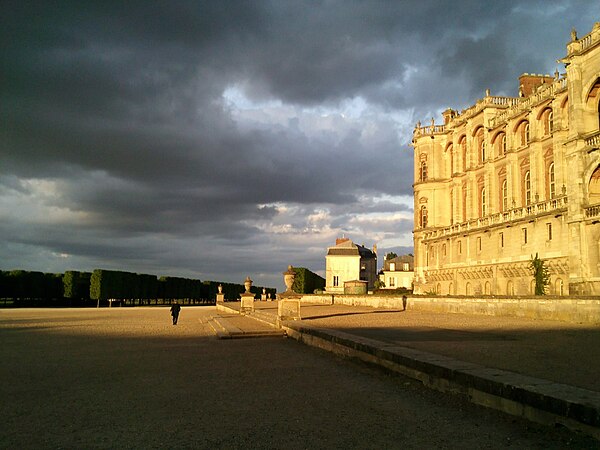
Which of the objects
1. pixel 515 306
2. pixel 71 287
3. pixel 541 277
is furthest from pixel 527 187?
pixel 71 287

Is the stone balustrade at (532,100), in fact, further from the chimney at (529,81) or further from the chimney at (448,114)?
the chimney at (448,114)

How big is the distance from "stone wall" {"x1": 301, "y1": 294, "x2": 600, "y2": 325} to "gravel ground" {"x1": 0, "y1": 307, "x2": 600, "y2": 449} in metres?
13.8

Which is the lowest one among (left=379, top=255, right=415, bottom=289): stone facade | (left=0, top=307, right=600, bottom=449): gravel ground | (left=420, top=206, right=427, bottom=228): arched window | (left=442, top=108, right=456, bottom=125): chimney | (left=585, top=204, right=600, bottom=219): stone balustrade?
(left=0, top=307, right=600, bottom=449): gravel ground

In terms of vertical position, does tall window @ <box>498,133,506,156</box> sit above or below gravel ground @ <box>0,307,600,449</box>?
above

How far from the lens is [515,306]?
24.9 meters

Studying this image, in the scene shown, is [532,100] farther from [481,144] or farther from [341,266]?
[341,266]

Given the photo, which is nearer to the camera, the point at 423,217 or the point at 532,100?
the point at 532,100

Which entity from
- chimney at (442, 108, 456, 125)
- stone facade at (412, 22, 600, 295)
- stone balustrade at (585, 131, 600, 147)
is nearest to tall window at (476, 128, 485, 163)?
stone facade at (412, 22, 600, 295)

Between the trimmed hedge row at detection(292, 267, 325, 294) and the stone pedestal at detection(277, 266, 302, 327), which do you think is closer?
the stone pedestal at detection(277, 266, 302, 327)

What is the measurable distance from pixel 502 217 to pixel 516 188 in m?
3.38

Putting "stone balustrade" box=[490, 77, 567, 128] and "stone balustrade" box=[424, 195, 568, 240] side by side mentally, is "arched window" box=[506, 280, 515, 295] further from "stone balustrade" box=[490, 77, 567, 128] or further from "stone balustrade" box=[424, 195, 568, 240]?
"stone balustrade" box=[490, 77, 567, 128]

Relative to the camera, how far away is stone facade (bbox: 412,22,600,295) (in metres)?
33.5

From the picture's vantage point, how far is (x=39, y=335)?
20.5 meters

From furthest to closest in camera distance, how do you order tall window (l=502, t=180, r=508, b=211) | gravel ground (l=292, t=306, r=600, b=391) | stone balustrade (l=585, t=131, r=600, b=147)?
tall window (l=502, t=180, r=508, b=211) < stone balustrade (l=585, t=131, r=600, b=147) < gravel ground (l=292, t=306, r=600, b=391)
